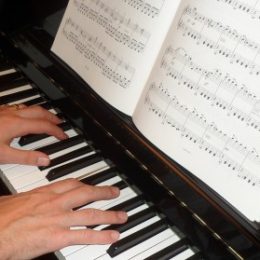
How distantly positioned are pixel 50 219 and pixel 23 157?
283mm

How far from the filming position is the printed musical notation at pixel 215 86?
3.17 feet

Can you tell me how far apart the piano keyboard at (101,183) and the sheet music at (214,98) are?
249 millimetres

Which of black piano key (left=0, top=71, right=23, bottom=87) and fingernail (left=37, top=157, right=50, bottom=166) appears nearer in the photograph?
fingernail (left=37, top=157, right=50, bottom=166)

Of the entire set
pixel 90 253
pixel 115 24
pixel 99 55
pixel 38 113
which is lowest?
pixel 90 253

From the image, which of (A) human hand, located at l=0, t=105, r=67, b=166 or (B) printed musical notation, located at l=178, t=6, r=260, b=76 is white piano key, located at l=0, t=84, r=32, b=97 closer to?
(A) human hand, located at l=0, t=105, r=67, b=166

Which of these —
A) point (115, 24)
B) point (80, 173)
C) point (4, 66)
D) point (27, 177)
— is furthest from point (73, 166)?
point (4, 66)

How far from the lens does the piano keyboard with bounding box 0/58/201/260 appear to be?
3.84 ft

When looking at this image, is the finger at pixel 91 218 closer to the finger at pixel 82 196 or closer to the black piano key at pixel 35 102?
the finger at pixel 82 196

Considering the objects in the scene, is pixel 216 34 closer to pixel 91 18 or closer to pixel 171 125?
pixel 171 125

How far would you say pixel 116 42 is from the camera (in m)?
1.28

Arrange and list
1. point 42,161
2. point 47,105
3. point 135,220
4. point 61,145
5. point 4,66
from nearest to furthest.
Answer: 1. point 135,220
2. point 42,161
3. point 61,145
4. point 47,105
5. point 4,66

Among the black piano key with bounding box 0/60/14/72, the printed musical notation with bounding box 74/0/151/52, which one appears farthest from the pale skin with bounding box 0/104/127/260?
the black piano key with bounding box 0/60/14/72

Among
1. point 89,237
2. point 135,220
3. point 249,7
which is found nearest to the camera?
point 249,7

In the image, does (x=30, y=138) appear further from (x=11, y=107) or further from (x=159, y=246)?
(x=159, y=246)
